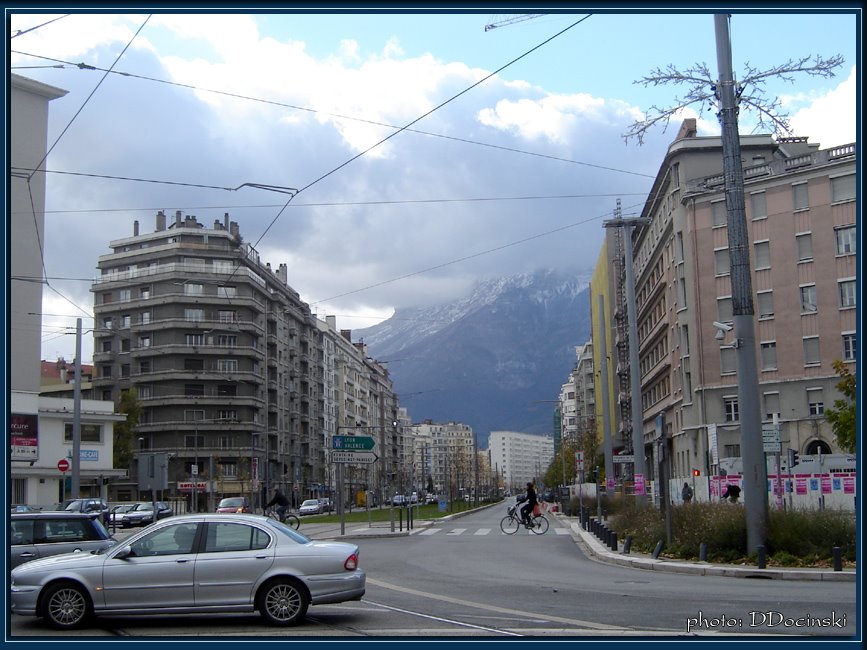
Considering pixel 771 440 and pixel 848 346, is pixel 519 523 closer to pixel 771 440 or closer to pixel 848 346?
pixel 771 440

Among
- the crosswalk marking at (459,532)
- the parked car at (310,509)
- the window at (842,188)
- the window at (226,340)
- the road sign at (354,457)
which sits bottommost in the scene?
the parked car at (310,509)

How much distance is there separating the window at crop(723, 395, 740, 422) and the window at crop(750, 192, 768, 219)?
1068 cm

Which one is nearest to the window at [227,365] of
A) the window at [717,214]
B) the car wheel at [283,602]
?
the window at [717,214]

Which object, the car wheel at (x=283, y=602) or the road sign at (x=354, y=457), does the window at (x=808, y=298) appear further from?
the car wheel at (x=283, y=602)

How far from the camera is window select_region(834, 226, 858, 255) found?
53938 mm

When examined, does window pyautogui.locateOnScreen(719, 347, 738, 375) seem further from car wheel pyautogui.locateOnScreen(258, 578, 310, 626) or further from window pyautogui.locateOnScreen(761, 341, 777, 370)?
car wheel pyautogui.locateOnScreen(258, 578, 310, 626)

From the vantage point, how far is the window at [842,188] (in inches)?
2106

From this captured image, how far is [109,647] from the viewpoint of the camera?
10.6m

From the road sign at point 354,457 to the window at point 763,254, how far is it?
3153 cm

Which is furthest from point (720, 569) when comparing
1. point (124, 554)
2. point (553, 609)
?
point (124, 554)

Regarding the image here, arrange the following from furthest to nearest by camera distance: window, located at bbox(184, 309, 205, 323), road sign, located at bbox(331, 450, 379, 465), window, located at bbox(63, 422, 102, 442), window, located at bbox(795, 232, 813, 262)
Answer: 1. window, located at bbox(184, 309, 205, 323)
2. window, located at bbox(63, 422, 102, 442)
3. window, located at bbox(795, 232, 813, 262)
4. road sign, located at bbox(331, 450, 379, 465)

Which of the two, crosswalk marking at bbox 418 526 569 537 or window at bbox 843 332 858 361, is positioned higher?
window at bbox 843 332 858 361

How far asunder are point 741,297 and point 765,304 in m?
39.0

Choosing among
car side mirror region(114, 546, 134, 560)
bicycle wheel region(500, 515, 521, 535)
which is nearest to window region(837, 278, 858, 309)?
bicycle wheel region(500, 515, 521, 535)
